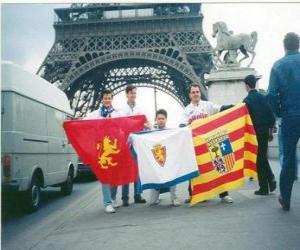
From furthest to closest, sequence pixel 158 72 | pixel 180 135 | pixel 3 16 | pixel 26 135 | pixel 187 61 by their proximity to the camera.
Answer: pixel 158 72
pixel 187 61
pixel 26 135
pixel 180 135
pixel 3 16

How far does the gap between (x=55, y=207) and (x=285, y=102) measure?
4444 mm

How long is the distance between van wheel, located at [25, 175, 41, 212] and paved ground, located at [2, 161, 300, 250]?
0.21m

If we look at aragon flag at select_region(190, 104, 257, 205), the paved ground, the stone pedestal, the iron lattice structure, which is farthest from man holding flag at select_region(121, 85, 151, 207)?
the iron lattice structure

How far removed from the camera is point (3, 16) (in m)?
4.77

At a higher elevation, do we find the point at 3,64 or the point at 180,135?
the point at 3,64

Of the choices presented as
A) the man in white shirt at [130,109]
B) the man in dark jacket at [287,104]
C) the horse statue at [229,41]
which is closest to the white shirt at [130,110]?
the man in white shirt at [130,109]

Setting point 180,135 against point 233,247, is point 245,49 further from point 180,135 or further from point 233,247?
point 233,247

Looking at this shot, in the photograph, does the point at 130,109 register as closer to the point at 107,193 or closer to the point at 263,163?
the point at 107,193

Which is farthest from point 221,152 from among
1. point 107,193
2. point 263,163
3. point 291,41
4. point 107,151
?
point 291,41

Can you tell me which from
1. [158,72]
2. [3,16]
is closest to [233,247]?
[3,16]

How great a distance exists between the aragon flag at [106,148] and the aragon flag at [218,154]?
3.10 feet

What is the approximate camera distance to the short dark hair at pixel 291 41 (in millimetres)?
5859

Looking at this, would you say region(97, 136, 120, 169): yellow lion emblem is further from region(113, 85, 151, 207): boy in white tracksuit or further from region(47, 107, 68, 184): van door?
region(47, 107, 68, 184): van door

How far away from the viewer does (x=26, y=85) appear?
7609mm
